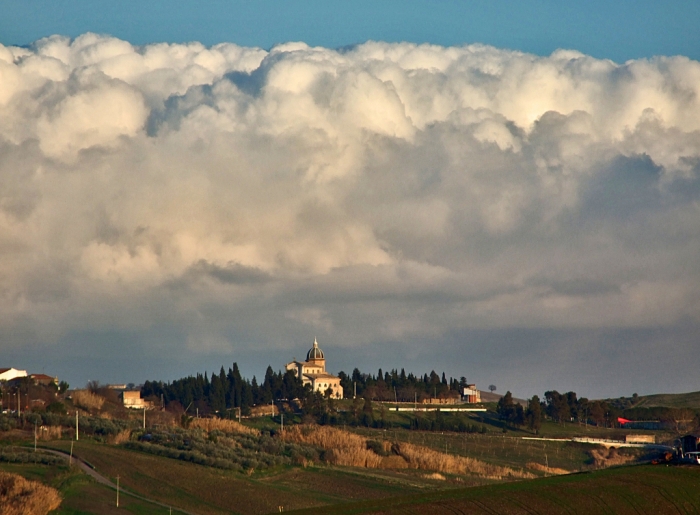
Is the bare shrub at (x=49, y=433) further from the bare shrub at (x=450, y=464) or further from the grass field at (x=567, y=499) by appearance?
the grass field at (x=567, y=499)

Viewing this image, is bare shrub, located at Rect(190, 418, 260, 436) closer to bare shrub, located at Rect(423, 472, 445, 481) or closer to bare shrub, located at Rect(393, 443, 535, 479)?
bare shrub, located at Rect(393, 443, 535, 479)

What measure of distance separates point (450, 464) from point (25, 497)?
2627 inches

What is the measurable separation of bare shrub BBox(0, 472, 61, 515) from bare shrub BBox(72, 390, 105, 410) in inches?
3413

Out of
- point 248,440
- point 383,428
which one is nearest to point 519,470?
point 248,440

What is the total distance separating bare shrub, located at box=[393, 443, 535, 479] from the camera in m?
131

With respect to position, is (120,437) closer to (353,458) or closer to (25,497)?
(353,458)

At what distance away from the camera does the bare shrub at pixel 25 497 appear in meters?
73.6

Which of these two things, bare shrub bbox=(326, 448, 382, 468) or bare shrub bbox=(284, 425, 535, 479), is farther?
bare shrub bbox=(284, 425, 535, 479)

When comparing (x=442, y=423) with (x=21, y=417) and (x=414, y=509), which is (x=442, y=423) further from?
(x=414, y=509)

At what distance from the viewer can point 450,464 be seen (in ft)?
435

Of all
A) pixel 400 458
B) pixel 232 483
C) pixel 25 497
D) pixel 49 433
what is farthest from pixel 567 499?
pixel 49 433

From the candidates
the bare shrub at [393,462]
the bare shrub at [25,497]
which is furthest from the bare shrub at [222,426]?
the bare shrub at [25,497]

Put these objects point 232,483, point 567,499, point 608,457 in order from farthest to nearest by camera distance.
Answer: point 608,457 < point 232,483 < point 567,499

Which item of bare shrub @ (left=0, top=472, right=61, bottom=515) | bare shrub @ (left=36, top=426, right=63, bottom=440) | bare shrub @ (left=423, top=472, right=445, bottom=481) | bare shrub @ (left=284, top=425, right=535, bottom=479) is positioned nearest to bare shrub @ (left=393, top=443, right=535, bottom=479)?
bare shrub @ (left=284, top=425, right=535, bottom=479)
